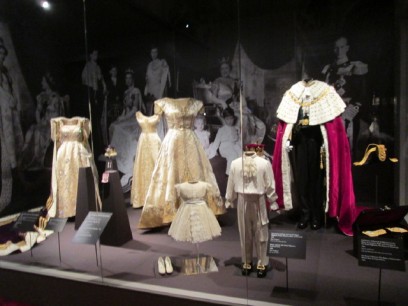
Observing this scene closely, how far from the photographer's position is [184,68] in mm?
2799

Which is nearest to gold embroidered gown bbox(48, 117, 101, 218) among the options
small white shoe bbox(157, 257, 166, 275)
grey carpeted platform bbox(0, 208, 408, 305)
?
grey carpeted platform bbox(0, 208, 408, 305)

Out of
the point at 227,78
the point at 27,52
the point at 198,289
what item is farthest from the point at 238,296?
the point at 27,52

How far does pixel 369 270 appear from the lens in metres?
2.16

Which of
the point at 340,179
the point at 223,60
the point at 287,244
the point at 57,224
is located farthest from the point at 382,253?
Answer: the point at 57,224

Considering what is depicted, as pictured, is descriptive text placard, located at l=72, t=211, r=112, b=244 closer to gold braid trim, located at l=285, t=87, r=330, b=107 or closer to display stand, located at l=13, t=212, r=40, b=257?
display stand, located at l=13, t=212, r=40, b=257

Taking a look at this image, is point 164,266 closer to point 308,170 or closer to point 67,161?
point 308,170

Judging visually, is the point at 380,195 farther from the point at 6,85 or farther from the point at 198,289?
the point at 6,85

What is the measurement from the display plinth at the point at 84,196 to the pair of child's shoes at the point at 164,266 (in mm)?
1105

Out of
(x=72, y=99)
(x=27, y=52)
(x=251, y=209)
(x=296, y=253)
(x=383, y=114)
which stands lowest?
(x=296, y=253)

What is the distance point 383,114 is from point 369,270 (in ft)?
3.68

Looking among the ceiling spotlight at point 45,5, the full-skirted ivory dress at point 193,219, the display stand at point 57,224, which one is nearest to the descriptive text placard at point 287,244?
the full-skirted ivory dress at point 193,219

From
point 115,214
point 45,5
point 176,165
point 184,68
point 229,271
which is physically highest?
point 45,5

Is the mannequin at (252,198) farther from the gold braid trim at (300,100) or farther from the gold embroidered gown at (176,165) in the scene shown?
the gold braid trim at (300,100)

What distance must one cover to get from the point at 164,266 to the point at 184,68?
1.50 m
